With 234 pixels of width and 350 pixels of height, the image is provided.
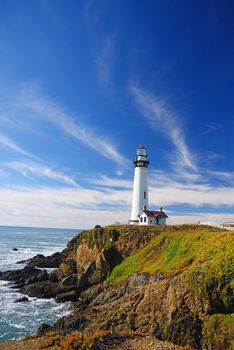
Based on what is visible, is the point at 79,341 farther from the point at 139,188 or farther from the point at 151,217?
the point at 139,188

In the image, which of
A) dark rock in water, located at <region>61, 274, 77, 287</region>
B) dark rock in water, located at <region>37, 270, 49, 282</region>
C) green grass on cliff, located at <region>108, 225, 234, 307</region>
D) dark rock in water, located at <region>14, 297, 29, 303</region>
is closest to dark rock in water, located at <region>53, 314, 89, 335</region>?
green grass on cliff, located at <region>108, 225, 234, 307</region>

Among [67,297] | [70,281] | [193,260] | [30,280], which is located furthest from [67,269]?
[193,260]

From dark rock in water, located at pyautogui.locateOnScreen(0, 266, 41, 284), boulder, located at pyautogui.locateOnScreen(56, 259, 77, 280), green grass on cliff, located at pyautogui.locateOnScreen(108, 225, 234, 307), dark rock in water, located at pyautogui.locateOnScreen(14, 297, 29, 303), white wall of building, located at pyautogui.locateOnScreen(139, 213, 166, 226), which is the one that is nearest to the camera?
green grass on cliff, located at pyautogui.locateOnScreen(108, 225, 234, 307)

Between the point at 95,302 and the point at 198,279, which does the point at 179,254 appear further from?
the point at 95,302

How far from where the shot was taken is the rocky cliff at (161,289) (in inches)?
715

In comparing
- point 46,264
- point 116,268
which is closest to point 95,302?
point 116,268

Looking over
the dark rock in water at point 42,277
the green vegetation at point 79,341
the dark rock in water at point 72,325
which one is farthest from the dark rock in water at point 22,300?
the green vegetation at point 79,341

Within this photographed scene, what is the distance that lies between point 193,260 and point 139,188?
2237 cm

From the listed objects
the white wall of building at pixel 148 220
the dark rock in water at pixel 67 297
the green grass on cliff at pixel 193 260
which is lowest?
the dark rock in water at pixel 67 297

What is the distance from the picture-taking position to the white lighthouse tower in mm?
45281

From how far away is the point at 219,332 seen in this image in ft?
56.6

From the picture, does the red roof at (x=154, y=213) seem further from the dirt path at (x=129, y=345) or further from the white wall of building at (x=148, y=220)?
the dirt path at (x=129, y=345)

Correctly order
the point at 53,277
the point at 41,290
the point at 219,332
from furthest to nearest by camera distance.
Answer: the point at 53,277
the point at 41,290
the point at 219,332

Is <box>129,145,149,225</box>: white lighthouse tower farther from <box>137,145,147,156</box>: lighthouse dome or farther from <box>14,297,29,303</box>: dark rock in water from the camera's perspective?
<box>14,297,29,303</box>: dark rock in water
